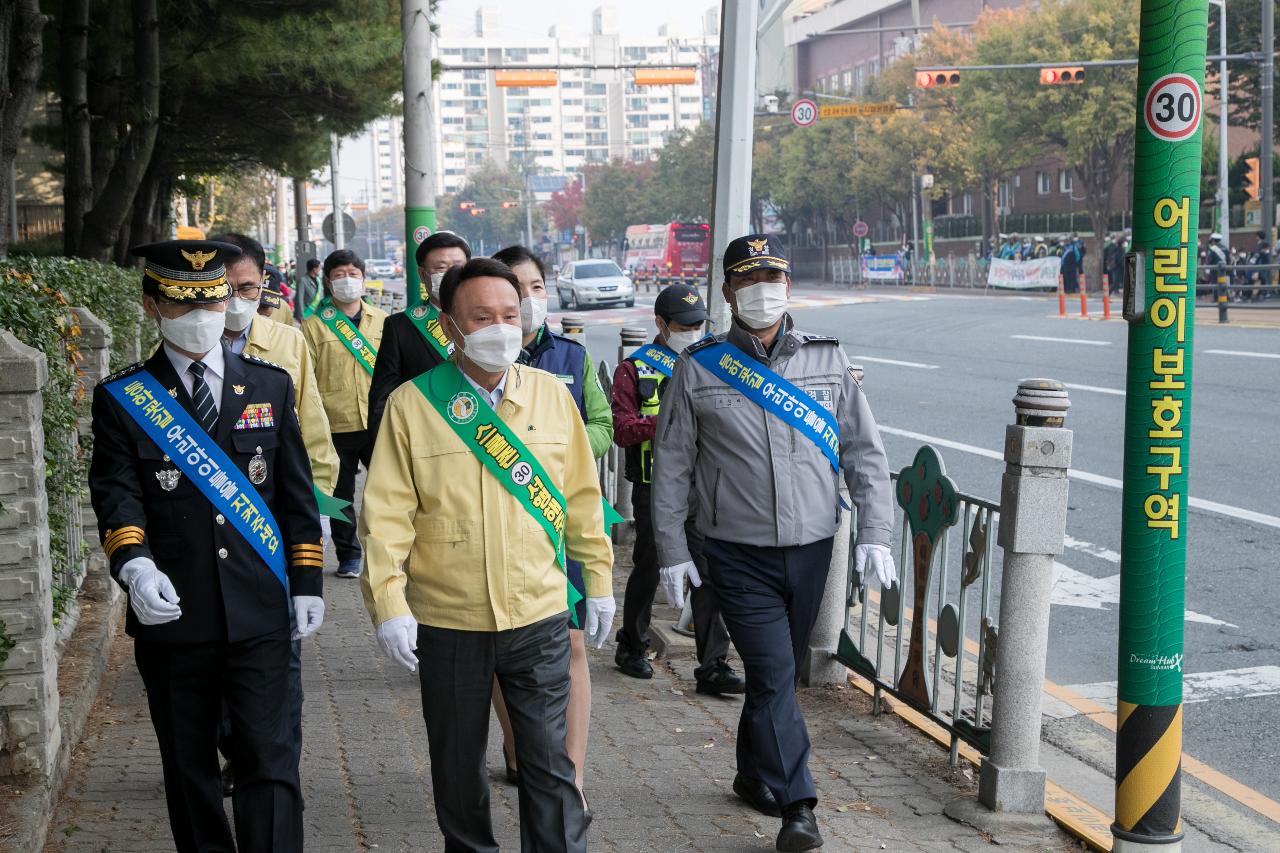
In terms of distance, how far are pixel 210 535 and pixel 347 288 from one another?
5.08 metres

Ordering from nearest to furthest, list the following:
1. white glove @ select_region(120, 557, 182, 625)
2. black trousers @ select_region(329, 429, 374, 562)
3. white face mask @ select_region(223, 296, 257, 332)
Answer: white glove @ select_region(120, 557, 182, 625) < white face mask @ select_region(223, 296, 257, 332) < black trousers @ select_region(329, 429, 374, 562)

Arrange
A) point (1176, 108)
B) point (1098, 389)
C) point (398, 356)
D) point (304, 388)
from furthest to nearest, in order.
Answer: point (1098, 389), point (398, 356), point (304, 388), point (1176, 108)

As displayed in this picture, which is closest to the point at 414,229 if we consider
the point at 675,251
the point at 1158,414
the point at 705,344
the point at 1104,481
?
the point at 1104,481

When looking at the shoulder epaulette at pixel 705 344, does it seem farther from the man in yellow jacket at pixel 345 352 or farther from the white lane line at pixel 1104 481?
the man in yellow jacket at pixel 345 352

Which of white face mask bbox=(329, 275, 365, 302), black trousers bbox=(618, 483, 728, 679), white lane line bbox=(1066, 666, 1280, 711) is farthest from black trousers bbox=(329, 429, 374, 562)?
white lane line bbox=(1066, 666, 1280, 711)

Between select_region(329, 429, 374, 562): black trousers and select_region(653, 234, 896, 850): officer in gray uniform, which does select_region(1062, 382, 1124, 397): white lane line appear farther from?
select_region(653, 234, 896, 850): officer in gray uniform

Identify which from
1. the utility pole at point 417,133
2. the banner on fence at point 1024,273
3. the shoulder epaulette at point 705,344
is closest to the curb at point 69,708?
the shoulder epaulette at point 705,344

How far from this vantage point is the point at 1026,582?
16.1ft

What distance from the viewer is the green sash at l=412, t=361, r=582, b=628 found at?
12.8ft

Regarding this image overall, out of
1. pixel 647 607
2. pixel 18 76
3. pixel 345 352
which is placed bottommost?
pixel 647 607

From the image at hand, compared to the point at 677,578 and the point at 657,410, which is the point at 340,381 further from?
the point at 677,578

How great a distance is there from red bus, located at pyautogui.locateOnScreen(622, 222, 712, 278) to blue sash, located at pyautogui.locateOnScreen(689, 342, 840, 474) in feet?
198

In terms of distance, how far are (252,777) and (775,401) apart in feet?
6.36

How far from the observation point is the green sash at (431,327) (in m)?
6.07
